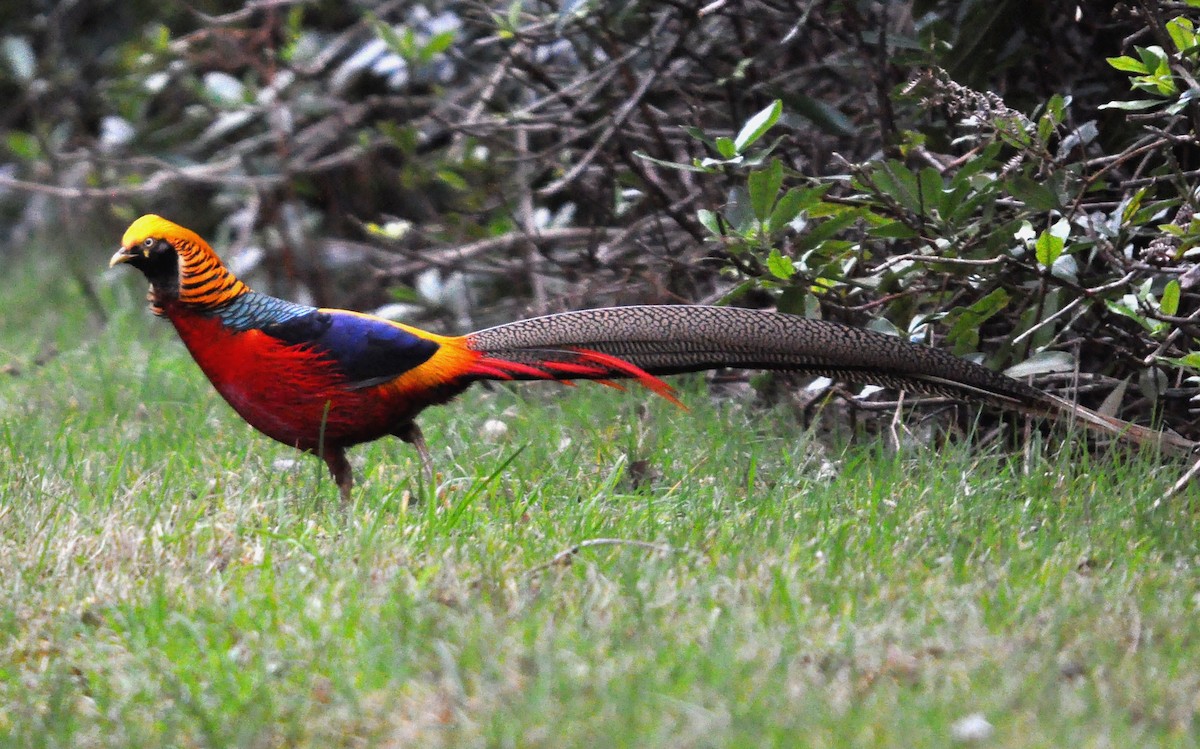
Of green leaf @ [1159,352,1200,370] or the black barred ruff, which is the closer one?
green leaf @ [1159,352,1200,370]

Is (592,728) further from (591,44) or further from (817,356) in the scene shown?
(591,44)

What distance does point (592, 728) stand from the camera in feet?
7.40

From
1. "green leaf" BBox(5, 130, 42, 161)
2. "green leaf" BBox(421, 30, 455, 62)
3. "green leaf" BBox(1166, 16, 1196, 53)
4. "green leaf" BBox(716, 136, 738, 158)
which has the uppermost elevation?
"green leaf" BBox(1166, 16, 1196, 53)

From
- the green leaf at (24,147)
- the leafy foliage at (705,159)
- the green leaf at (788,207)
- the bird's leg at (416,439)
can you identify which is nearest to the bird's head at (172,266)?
the bird's leg at (416,439)

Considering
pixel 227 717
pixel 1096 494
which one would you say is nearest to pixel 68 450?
pixel 227 717

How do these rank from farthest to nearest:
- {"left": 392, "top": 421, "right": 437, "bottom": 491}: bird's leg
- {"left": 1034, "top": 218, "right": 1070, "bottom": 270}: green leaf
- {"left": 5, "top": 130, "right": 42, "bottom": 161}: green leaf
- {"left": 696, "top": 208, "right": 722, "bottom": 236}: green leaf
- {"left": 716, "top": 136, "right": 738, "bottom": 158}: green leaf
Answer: {"left": 5, "top": 130, "right": 42, "bottom": 161}: green leaf → {"left": 392, "top": 421, "right": 437, "bottom": 491}: bird's leg → {"left": 696, "top": 208, "right": 722, "bottom": 236}: green leaf → {"left": 716, "top": 136, "right": 738, "bottom": 158}: green leaf → {"left": 1034, "top": 218, "right": 1070, "bottom": 270}: green leaf

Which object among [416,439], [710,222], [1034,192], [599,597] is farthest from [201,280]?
[1034,192]

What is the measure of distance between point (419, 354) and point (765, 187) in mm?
1071

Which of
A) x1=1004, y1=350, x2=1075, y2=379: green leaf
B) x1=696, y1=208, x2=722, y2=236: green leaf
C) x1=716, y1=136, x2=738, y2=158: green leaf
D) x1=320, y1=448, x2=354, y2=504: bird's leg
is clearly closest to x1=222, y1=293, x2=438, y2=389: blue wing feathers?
x1=320, y1=448, x2=354, y2=504: bird's leg

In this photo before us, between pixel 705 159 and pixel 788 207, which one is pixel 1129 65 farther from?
pixel 705 159

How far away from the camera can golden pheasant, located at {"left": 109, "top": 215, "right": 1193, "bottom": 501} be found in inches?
141

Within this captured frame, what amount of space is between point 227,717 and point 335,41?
5568 mm

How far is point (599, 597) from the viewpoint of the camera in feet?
9.49

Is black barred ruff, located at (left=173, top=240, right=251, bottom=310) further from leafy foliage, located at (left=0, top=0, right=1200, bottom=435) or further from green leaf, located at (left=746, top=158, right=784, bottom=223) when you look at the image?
green leaf, located at (left=746, top=158, right=784, bottom=223)
